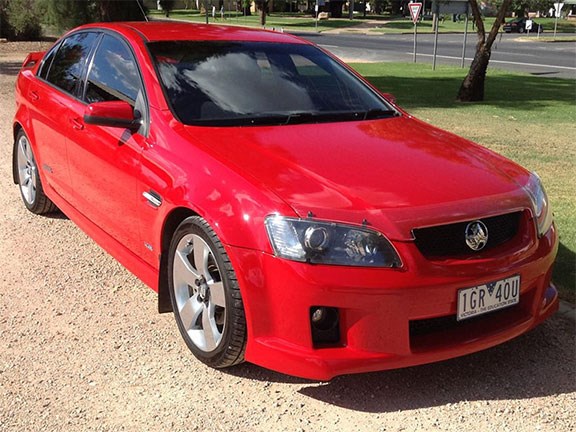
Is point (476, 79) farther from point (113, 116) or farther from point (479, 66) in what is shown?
point (113, 116)

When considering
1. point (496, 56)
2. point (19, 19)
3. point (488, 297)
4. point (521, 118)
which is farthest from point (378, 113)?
point (19, 19)

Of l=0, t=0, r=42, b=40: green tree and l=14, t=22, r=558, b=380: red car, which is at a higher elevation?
l=0, t=0, r=42, b=40: green tree

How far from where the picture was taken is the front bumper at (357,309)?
112 inches

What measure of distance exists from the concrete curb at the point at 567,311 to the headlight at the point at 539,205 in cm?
80

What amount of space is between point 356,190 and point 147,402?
1360 millimetres

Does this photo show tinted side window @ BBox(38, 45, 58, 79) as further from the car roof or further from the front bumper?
the front bumper

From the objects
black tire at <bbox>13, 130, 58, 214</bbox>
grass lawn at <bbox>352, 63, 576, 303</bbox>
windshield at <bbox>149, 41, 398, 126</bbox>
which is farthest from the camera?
grass lawn at <bbox>352, 63, 576, 303</bbox>

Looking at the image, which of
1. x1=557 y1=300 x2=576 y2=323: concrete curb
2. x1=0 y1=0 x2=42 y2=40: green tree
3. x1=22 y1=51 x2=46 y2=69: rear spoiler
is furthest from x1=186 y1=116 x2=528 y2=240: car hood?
x1=0 y1=0 x2=42 y2=40: green tree

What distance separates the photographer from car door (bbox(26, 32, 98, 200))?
15.8 feet

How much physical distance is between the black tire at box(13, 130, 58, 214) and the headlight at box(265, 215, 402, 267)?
3.31 meters

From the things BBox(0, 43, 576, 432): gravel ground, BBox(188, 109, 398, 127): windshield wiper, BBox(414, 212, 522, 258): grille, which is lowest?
BBox(0, 43, 576, 432): gravel ground

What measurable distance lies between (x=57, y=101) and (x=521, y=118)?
29.3 ft

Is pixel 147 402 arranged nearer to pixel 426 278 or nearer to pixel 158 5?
pixel 426 278

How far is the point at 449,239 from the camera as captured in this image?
3.04 metres
